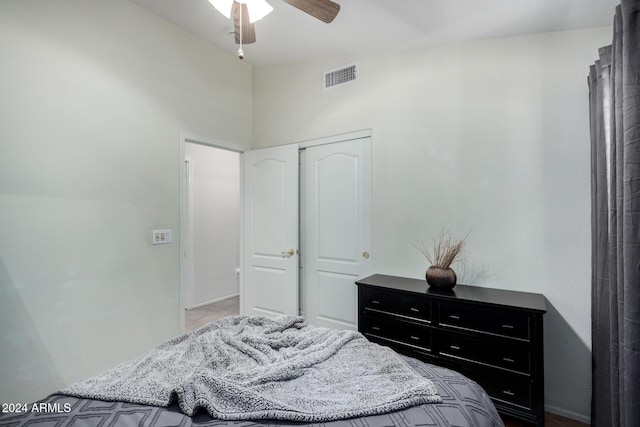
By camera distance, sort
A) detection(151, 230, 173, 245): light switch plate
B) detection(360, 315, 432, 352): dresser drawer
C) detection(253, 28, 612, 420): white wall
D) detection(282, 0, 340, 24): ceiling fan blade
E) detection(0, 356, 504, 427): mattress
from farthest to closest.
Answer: detection(151, 230, 173, 245): light switch plate → detection(360, 315, 432, 352): dresser drawer → detection(253, 28, 612, 420): white wall → detection(282, 0, 340, 24): ceiling fan blade → detection(0, 356, 504, 427): mattress

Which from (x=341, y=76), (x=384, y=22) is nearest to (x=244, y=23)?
(x=384, y=22)

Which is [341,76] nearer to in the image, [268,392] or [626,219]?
[626,219]

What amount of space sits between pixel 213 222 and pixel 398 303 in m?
3.18

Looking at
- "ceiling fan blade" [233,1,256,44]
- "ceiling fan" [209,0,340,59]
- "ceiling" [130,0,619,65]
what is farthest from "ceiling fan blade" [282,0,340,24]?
"ceiling" [130,0,619,65]

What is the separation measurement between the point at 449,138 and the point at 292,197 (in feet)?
5.10

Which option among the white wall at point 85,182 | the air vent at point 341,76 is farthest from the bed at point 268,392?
the air vent at point 341,76

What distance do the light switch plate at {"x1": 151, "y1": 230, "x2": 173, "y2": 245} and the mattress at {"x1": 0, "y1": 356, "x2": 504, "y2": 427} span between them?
155 centimetres

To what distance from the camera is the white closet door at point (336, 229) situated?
2855 mm

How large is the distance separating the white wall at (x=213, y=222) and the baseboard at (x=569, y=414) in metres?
3.93

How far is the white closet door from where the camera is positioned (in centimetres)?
286

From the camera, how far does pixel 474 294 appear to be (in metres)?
2.09

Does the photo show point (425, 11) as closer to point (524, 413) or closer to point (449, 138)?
point (449, 138)

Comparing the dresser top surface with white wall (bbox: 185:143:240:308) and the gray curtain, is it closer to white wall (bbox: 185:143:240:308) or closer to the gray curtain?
the gray curtain

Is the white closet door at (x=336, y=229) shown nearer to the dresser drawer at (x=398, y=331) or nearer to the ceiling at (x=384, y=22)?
the dresser drawer at (x=398, y=331)
